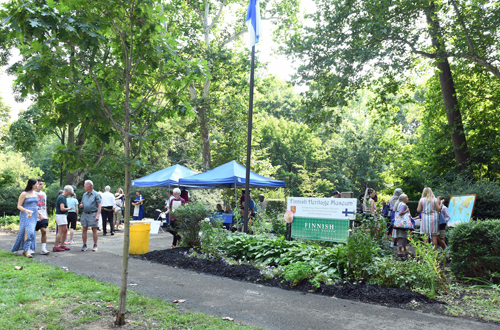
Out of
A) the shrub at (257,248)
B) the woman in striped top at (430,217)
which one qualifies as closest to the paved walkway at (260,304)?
the shrub at (257,248)

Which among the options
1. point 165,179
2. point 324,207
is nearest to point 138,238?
point 324,207

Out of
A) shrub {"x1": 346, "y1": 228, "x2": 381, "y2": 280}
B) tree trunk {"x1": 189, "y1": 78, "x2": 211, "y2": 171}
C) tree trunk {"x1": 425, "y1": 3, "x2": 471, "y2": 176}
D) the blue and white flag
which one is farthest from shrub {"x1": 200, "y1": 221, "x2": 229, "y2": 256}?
tree trunk {"x1": 189, "y1": 78, "x2": 211, "y2": 171}

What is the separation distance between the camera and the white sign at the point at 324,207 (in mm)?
8500

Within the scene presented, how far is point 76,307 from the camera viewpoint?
4.73 meters

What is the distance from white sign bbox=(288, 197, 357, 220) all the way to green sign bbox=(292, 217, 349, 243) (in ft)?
0.37

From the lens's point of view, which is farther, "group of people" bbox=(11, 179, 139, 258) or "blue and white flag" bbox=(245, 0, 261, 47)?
"blue and white flag" bbox=(245, 0, 261, 47)

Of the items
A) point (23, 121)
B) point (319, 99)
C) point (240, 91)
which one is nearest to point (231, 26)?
point (240, 91)

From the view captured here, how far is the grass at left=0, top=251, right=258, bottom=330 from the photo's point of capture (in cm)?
420

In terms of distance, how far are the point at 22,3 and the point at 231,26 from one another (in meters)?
20.0

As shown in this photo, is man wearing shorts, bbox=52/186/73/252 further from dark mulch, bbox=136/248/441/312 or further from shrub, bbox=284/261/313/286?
shrub, bbox=284/261/313/286

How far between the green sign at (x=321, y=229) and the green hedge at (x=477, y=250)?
7.72 ft

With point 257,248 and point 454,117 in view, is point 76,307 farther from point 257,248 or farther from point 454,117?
point 454,117

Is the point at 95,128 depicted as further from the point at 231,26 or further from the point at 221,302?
the point at 231,26

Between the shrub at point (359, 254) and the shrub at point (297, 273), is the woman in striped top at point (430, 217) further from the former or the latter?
the shrub at point (297, 273)
